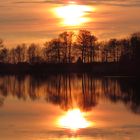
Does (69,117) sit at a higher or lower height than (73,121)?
lower

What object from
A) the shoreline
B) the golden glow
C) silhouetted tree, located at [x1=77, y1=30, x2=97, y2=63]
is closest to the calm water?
the golden glow

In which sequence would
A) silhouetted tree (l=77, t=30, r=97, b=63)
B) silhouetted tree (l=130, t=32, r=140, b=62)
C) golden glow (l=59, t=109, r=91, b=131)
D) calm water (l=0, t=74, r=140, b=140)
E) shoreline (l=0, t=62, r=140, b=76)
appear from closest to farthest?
calm water (l=0, t=74, r=140, b=140), golden glow (l=59, t=109, r=91, b=131), silhouetted tree (l=130, t=32, r=140, b=62), shoreline (l=0, t=62, r=140, b=76), silhouetted tree (l=77, t=30, r=97, b=63)

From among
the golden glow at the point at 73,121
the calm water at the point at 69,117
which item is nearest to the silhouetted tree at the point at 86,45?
the calm water at the point at 69,117

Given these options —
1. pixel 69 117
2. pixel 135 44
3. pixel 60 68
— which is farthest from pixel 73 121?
pixel 60 68

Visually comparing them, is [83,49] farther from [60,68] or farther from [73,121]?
[73,121]

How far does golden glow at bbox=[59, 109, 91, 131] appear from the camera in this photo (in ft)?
62.2

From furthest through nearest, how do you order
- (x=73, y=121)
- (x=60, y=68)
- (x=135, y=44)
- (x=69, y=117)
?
(x=60, y=68)
(x=135, y=44)
(x=69, y=117)
(x=73, y=121)

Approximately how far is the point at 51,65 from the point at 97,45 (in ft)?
27.8

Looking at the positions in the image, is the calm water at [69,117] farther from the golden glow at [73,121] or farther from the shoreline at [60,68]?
the shoreline at [60,68]

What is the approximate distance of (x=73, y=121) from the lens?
804 inches

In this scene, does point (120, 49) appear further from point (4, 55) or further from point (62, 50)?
point (4, 55)

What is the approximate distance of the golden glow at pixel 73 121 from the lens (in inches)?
746

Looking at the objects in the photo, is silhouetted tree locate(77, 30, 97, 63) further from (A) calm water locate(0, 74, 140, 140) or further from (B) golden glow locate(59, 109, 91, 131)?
(B) golden glow locate(59, 109, 91, 131)

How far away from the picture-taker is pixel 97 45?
95562 mm
